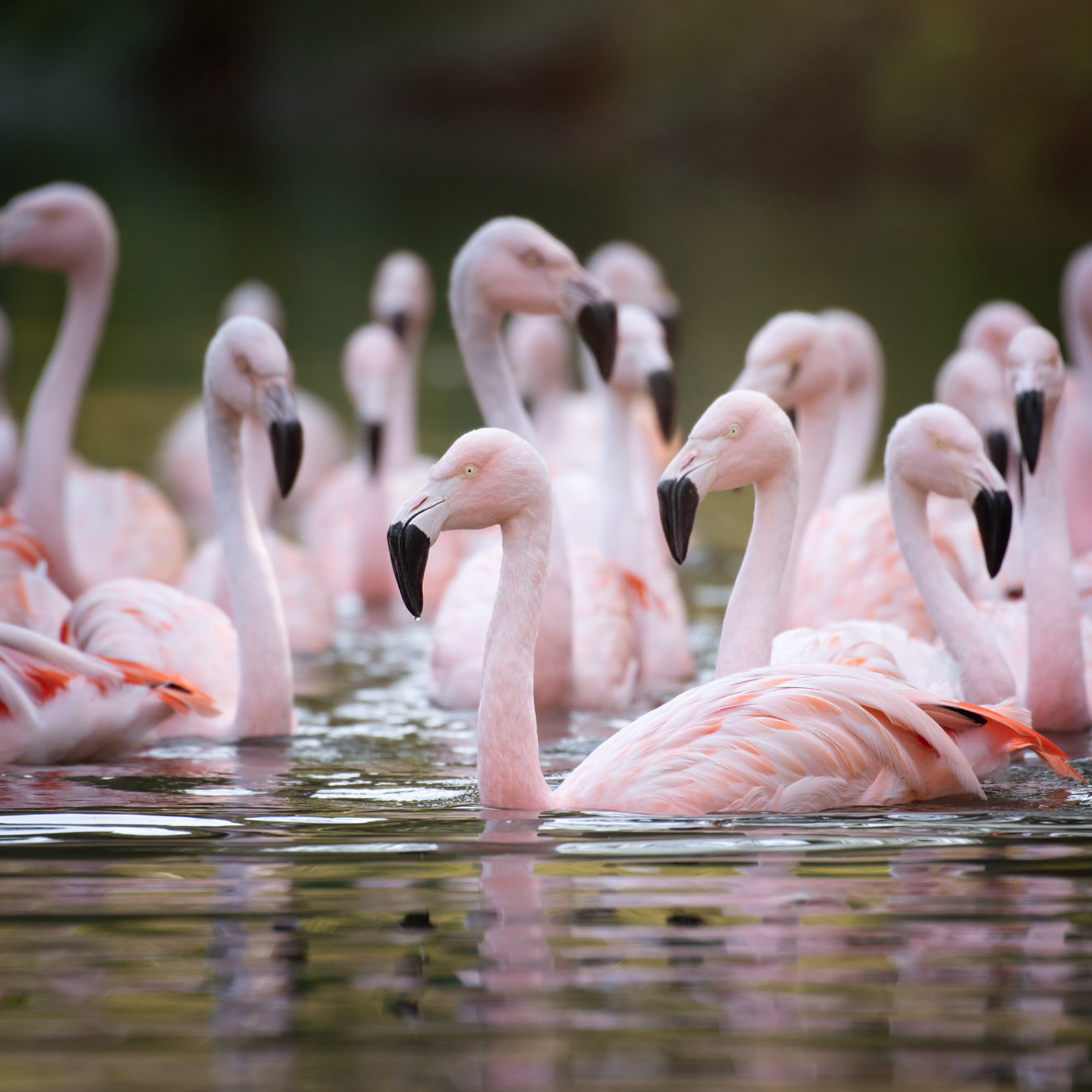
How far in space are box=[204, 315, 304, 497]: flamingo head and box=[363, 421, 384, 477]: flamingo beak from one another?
3.23 m

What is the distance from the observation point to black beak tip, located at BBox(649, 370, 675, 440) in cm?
748

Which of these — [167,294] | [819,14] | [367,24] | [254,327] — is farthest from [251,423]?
[367,24]

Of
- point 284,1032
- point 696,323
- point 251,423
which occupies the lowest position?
point 284,1032

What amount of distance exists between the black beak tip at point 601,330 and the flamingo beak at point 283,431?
3.37 ft

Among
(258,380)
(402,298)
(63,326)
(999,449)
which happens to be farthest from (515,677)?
(402,298)

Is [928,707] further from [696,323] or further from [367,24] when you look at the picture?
[367,24]

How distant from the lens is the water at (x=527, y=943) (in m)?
3.32

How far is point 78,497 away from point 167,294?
1368cm

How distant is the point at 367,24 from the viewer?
181 feet

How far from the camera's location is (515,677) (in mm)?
4871

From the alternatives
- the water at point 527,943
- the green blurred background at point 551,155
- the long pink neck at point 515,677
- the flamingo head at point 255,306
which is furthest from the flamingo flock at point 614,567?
the green blurred background at point 551,155

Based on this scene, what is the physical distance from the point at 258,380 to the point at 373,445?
3.36 metres

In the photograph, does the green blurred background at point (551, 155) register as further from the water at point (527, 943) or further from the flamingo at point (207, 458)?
the water at point (527, 943)

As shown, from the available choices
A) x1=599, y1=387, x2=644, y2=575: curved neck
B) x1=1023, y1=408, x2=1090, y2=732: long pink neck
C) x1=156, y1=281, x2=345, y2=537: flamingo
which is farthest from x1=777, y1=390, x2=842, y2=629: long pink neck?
x1=156, y1=281, x2=345, y2=537: flamingo
